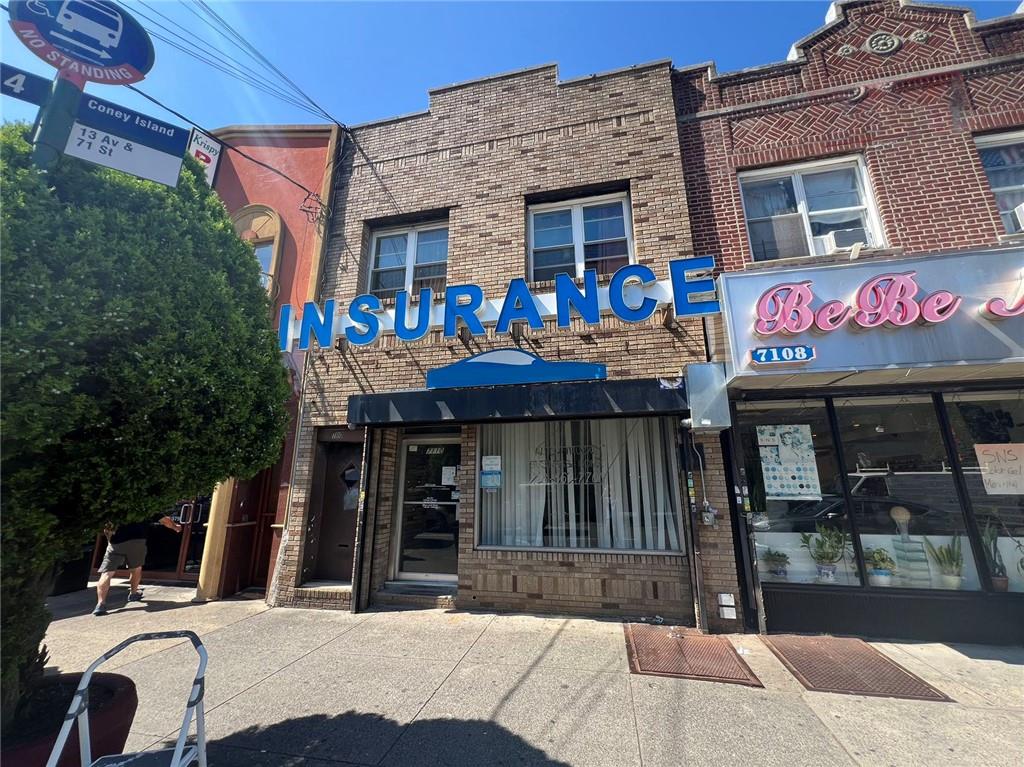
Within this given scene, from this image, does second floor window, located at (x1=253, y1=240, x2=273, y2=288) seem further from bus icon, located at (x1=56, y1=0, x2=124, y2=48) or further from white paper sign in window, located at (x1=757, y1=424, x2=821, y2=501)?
white paper sign in window, located at (x1=757, y1=424, x2=821, y2=501)

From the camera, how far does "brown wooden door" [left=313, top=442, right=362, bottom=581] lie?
7.21 m

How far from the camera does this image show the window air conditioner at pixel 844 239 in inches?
250

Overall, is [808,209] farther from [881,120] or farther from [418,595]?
[418,595]

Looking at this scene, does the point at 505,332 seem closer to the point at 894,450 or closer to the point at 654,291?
the point at 654,291

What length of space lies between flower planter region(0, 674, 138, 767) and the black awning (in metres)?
3.81

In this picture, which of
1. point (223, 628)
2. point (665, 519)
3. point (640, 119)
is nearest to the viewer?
point (223, 628)

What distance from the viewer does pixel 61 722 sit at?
9.22 ft

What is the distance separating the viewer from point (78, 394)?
2473 millimetres

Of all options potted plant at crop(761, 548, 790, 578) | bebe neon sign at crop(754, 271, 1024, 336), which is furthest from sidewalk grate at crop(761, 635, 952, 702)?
bebe neon sign at crop(754, 271, 1024, 336)

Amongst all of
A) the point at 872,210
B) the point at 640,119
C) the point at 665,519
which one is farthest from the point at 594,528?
the point at 640,119

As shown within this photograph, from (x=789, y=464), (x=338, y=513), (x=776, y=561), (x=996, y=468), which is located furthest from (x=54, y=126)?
(x=996, y=468)

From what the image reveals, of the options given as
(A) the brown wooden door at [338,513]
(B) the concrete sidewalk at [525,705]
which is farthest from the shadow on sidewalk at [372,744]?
(A) the brown wooden door at [338,513]

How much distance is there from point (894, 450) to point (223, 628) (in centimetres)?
899

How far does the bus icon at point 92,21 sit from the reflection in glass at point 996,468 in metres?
9.16
